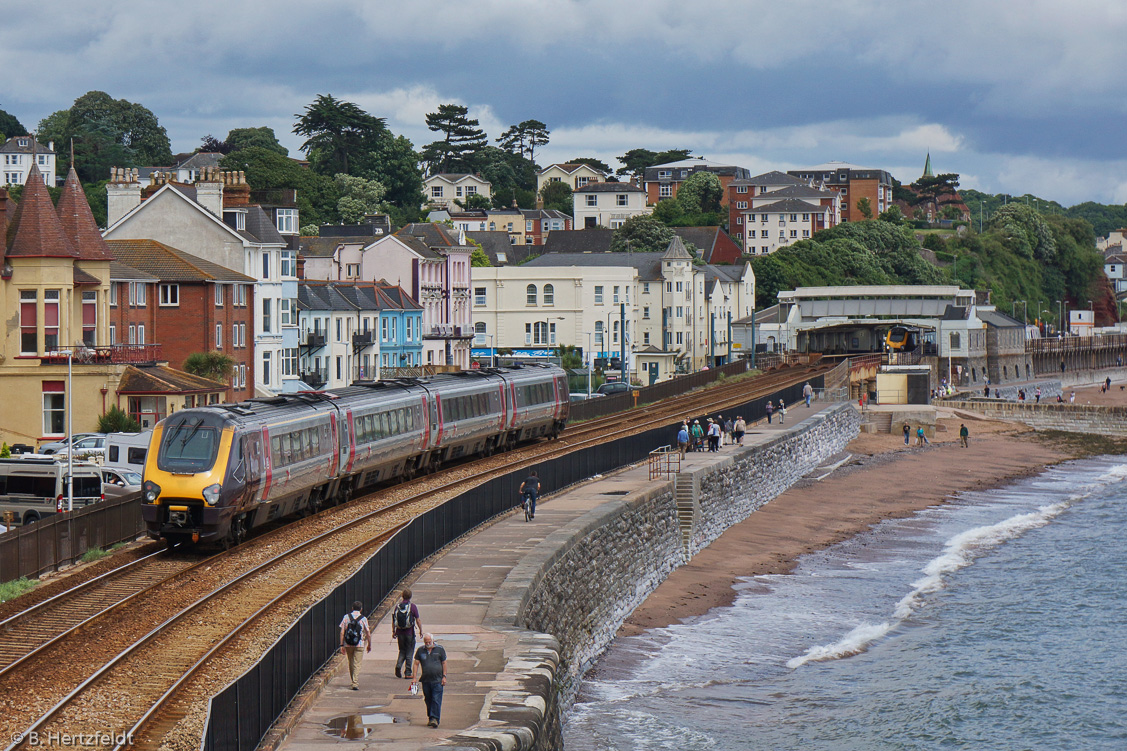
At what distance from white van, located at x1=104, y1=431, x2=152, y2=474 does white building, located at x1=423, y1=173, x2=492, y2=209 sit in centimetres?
14291

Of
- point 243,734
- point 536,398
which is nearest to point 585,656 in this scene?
point 243,734

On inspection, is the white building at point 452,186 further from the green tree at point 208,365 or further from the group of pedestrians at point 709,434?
the group of pedestrians at point 709,434

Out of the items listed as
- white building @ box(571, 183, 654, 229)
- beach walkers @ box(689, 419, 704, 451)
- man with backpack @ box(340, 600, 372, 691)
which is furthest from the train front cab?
white building @ box(571, 183, 654, 229)

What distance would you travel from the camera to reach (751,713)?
29391 millimetres

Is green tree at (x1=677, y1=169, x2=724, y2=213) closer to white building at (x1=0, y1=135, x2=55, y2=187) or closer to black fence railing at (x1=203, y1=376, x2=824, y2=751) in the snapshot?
white building at (x1=0, y1=135, x2=55, y2=187)

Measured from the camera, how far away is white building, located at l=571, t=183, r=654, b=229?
17525 cm

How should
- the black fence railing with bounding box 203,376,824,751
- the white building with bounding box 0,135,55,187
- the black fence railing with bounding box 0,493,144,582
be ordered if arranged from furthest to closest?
the white building with bounding box 0,135,55,187
the black fence railing with bounding box 0,493,144,582
the black fence railing with bounding box 203,376,824,751

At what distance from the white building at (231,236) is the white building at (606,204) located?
10988 centimetres

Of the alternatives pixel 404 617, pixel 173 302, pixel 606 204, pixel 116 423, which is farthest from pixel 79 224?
pixel 606 204

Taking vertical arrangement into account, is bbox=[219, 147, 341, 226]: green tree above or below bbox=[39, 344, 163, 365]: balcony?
above

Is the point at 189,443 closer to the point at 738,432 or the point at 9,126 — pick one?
the point at 738,432

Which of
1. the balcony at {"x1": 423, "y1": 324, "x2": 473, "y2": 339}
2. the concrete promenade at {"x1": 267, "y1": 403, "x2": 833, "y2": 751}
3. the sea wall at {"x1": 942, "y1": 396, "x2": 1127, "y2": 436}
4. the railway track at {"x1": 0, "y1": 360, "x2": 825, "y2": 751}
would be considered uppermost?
the balcony at {"x1": 423, "y1": 324, "x2": 473, "y2": 339}

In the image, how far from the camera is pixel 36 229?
153ft

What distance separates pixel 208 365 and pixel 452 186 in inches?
5130
